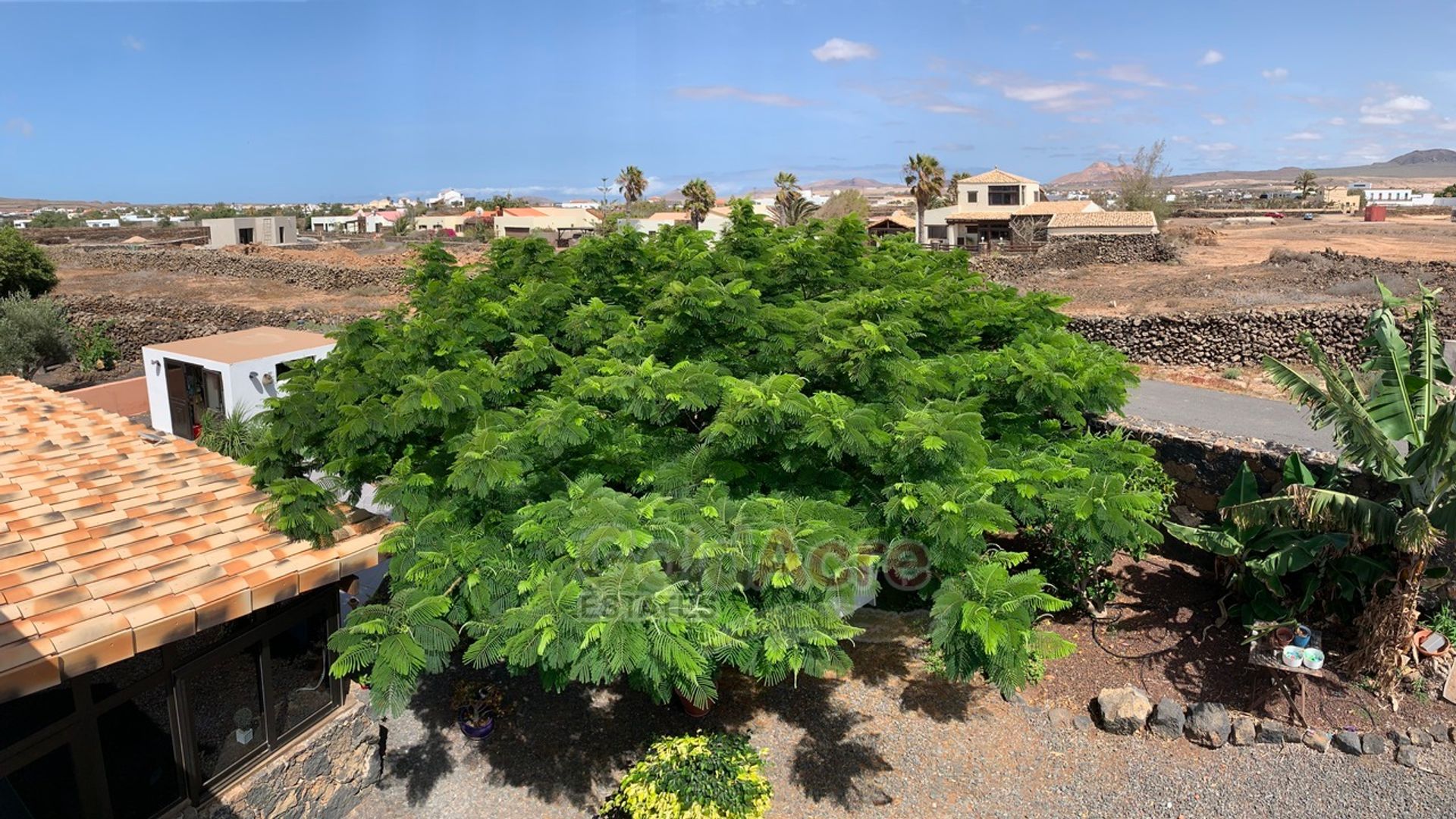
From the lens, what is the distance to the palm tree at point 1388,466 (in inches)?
313

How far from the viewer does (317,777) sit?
25.1ft

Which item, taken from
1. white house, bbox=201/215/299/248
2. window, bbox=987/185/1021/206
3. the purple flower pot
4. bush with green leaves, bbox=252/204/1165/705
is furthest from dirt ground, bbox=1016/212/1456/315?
white house, bbox=201/215/299/248

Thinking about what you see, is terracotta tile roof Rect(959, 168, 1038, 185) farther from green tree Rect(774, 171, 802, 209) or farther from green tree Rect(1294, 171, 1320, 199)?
green tree Rect(1294, 171, 1320, 199)

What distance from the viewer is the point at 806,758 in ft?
27.5

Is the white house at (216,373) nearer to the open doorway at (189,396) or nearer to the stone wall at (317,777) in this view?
the open doorway at (189,396)

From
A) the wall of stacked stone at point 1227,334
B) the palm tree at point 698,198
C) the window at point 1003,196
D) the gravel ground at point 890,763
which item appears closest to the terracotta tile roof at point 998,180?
the window at point 1003,196

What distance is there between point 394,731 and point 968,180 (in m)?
55.6

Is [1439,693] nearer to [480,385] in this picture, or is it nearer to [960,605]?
[960,605]

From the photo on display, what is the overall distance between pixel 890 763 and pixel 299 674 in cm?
564

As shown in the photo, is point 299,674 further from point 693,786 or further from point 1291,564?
point 1291,564

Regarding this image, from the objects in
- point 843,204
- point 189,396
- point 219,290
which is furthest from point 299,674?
point 843,204

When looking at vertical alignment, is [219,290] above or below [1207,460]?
above

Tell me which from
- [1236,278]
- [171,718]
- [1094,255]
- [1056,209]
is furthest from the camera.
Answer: [1056,209]

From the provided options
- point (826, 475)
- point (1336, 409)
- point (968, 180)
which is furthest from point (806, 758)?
point (968, 180)
